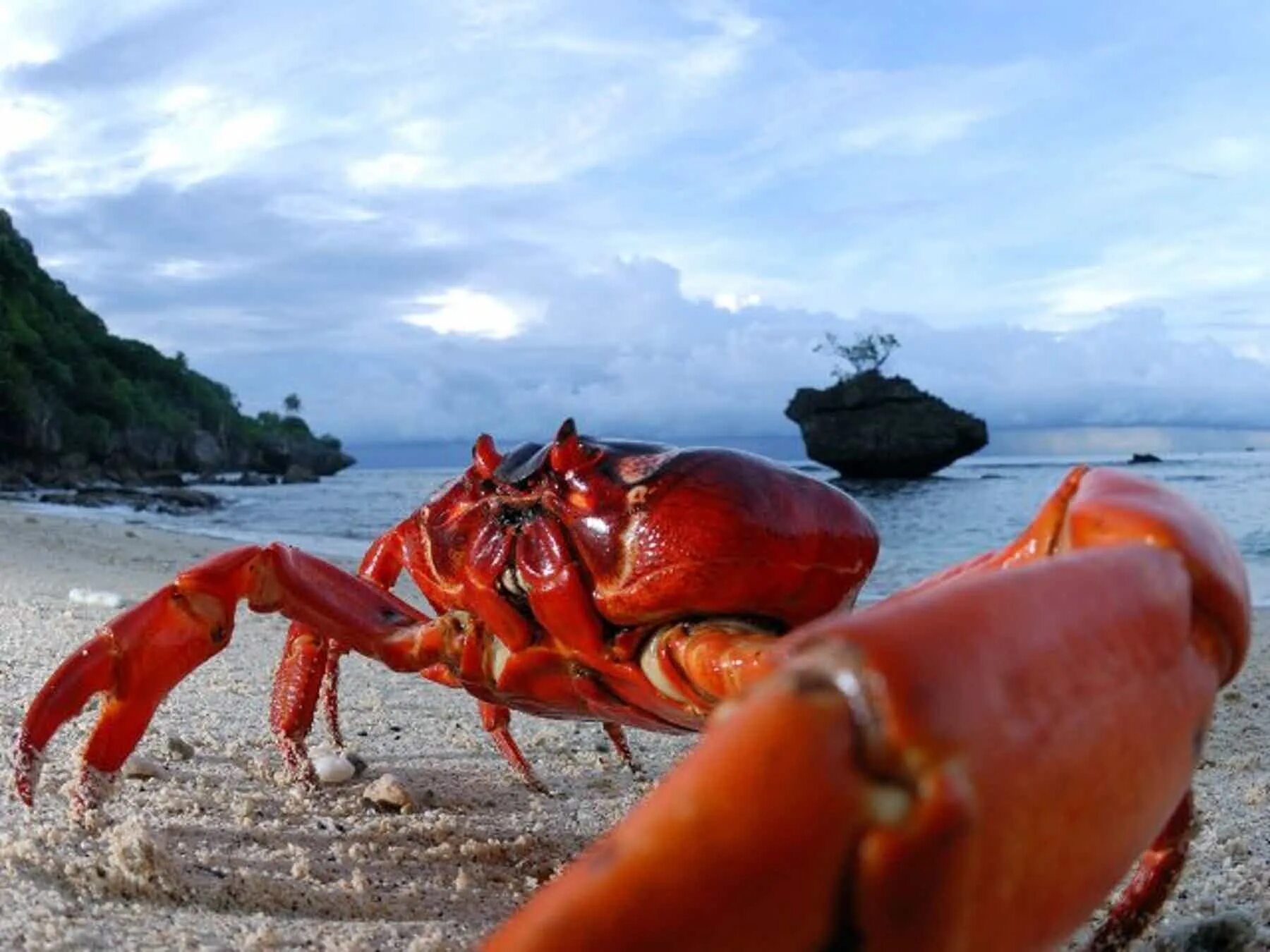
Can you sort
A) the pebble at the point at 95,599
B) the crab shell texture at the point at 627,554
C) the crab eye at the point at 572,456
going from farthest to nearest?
the pebble at the point at 95,599
the crab eye at the point at 572,456
the crab shell texture at the point at 627,554

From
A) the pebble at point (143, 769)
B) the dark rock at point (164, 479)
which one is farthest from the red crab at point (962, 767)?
the dark rock at point (164, 479)

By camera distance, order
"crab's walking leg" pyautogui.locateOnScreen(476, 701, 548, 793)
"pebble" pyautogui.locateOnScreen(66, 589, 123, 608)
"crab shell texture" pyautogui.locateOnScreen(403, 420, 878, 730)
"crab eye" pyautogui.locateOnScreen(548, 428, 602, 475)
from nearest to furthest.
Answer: "crab shell texture" pyautogui.locateOnScreen(403, 420, 878, 730)
"crab eye" pyautogui.locateOnScreen(548, 428, 602, 475)
"crab's walking leg" pyautogui.locateOnScreen(476, 701, 548, 793)
"pebble" pyautogui.locateOnScreen(66, 589, 123, 608)

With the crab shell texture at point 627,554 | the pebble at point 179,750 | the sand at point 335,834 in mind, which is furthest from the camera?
the pebble at point 179,750

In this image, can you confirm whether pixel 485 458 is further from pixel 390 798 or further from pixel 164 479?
pixel 164 479

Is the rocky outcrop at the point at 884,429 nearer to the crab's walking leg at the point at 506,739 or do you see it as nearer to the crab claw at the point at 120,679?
the crab's walking leg at the point at 506,739

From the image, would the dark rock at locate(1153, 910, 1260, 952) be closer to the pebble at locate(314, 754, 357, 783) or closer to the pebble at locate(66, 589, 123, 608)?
the pebble at locate(314, 754, 357, 783)

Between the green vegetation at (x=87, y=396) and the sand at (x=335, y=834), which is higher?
the green vegetation at (x=87, y=396)

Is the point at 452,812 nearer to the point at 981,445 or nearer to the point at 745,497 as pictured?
the point at 745,497

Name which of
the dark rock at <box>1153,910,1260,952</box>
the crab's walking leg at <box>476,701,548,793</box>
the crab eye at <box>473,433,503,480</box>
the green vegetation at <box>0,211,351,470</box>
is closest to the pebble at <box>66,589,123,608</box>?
the crab's walking leg at <box>476,701,548,793</box>
